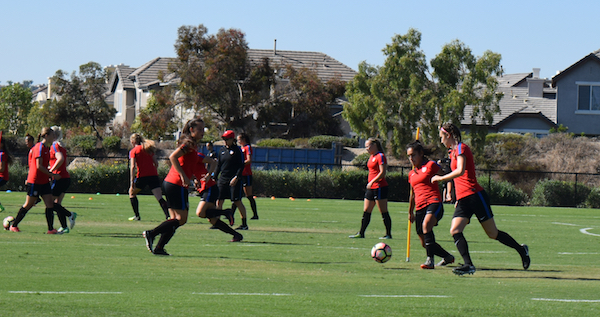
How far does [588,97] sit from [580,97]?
0.49m

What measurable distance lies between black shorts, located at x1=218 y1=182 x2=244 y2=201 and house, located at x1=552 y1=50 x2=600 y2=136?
36.8 meters

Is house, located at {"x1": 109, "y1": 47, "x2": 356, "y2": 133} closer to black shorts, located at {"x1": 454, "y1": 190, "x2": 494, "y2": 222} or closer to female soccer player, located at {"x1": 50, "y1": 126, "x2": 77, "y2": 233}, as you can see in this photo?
female soccer player, located at {"x1": 50, "y1": 126, "x2": 77, "y2": 233}

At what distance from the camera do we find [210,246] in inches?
480

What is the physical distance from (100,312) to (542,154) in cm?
3767

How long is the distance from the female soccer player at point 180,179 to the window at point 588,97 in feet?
138

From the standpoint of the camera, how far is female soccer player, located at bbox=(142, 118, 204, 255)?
10.2 m

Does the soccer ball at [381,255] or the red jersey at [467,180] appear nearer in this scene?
the red jersey at [467,180]

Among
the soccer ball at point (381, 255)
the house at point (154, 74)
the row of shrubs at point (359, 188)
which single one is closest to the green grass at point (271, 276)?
the soccer ball at point (381, 255)

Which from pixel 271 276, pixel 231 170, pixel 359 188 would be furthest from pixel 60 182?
pixel 359 188

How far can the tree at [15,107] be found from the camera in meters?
76.1

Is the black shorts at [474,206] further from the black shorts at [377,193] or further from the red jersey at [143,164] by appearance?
the red jersey at [143,164]

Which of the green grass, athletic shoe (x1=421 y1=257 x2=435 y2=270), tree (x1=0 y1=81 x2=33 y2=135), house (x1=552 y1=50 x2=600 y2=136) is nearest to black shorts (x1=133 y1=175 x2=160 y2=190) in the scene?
the green grass

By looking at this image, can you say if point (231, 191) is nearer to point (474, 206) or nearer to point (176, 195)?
point (176, 195)

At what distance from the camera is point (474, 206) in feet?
31.1
